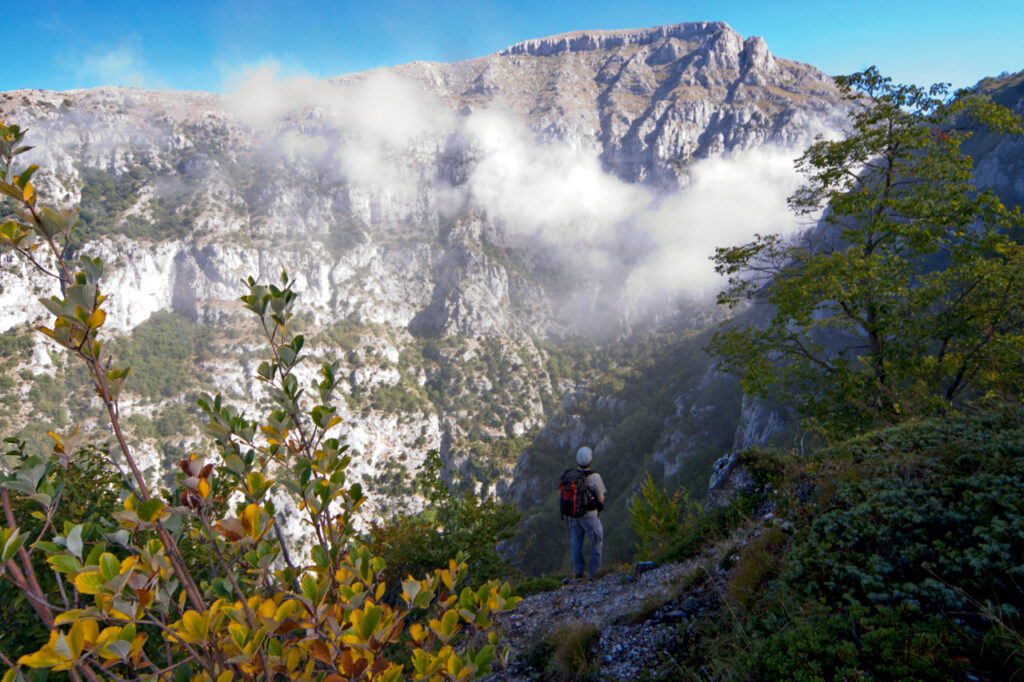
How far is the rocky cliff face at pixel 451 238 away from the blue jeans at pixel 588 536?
49655 millimetres

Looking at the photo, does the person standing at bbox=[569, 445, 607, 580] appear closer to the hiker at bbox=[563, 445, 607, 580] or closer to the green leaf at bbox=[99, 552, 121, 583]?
the hiker at bbox=[563, 445, 607, 580]

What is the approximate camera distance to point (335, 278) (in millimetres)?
134875

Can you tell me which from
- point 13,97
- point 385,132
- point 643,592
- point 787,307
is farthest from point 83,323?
point 13,97

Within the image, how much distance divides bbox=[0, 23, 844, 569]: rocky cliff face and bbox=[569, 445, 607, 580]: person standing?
49.7 m

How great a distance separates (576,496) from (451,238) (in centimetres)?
15463

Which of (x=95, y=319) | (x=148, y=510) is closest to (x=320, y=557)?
(x=148, y=510)

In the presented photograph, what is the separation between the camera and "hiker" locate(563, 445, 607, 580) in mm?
6996

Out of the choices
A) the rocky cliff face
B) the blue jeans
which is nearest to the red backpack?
the blue jeans

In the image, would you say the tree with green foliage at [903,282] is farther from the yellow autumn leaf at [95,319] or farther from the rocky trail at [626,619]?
the yellow autumn leaf at [95,319]

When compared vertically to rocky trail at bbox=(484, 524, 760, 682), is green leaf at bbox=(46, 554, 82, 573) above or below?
above

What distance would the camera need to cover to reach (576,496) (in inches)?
273

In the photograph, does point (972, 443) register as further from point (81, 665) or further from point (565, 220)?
point (565, 220)

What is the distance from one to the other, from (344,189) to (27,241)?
172288mm

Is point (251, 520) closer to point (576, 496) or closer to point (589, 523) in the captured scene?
point (576, 496)
